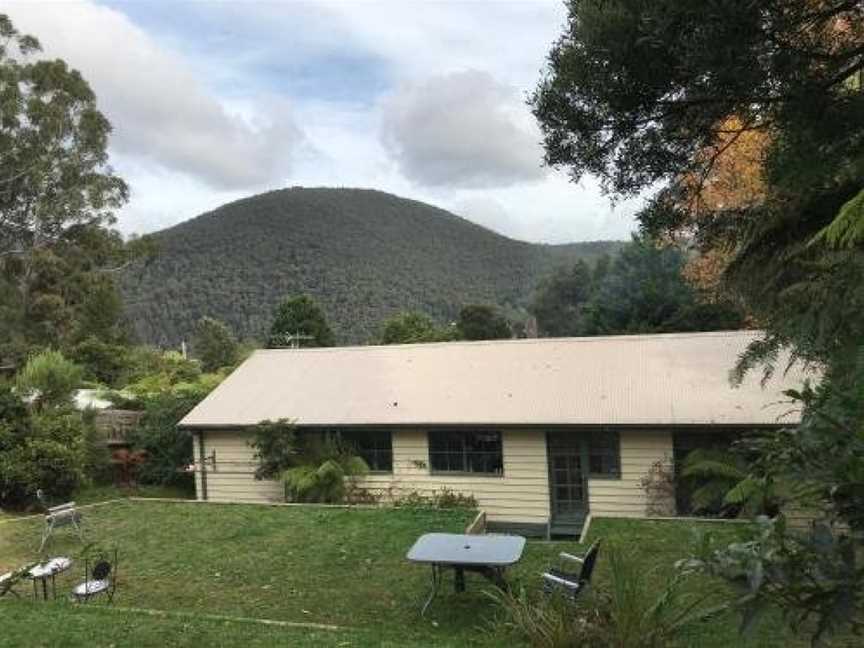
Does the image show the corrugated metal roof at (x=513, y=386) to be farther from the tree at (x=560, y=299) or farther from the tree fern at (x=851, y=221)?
the tree at (x=560, y=299)

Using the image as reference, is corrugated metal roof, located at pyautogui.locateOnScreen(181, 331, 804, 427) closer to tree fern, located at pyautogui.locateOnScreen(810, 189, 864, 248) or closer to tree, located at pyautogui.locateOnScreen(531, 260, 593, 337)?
tree fern, located at pyautogui.locateOnScreen(810, 189, 864, 248)

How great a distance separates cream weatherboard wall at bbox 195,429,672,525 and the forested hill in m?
54.1

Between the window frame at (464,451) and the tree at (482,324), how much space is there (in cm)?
3270

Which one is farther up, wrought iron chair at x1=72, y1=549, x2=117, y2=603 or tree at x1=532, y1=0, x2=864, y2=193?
tree at x1=532, y1=0, x2=864, y2=193

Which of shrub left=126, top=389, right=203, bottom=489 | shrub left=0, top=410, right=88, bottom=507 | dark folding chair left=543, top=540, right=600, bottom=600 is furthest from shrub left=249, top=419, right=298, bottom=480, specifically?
dark folding chair left=543, top=540, right=600, bottom=600

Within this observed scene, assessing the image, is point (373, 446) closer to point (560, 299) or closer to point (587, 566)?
point (587, 566)

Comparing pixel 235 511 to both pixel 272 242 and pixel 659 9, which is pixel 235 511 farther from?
pixel 272 242

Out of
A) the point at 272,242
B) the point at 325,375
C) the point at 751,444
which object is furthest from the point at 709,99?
the point at 272,242

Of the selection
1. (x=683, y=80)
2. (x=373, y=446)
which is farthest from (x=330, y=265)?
(x=683, y=80)

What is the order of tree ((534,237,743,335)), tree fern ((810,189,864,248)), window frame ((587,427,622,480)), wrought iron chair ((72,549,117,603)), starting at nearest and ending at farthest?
tree fern ((810,189,864,248))
wrought iron chair ((72,549,117,603))
window frame ((587,427,622,480))
tree ((534,237,743,335))

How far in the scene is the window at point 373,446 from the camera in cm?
1641

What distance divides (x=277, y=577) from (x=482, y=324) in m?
41.1

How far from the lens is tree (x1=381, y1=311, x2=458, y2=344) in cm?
4481

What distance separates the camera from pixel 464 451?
15836mm
